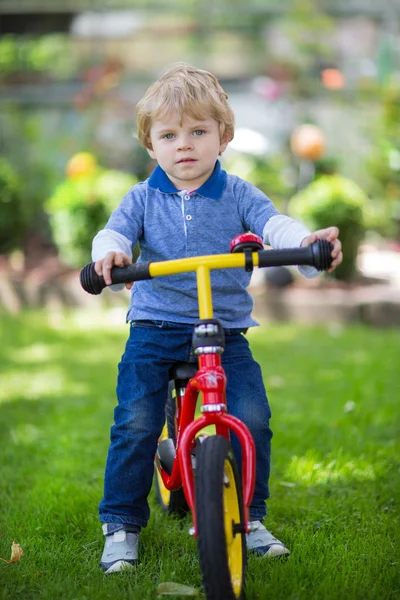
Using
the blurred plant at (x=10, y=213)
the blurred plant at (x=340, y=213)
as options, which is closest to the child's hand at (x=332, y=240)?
the blurred plant at (x=340, y=213)

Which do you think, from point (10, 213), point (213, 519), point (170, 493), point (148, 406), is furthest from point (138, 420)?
point (10, 213)

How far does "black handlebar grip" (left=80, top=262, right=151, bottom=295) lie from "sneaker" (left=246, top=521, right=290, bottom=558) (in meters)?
0.88

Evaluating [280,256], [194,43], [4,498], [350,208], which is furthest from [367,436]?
[194,43]

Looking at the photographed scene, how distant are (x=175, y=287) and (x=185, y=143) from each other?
419 mm

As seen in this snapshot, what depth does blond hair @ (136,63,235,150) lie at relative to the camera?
7.86 feet

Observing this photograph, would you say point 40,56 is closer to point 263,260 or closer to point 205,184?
point 205,184

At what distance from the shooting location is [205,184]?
2.53m

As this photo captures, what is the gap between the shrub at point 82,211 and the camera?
7320 mm

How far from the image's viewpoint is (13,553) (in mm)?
2498

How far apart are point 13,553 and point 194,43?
27.2 feet

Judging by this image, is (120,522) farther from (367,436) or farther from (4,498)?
(367,436)

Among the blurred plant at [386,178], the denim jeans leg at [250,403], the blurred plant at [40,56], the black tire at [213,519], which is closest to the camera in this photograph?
the black tire at [213,519]

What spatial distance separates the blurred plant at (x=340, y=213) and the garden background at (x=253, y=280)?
1cm

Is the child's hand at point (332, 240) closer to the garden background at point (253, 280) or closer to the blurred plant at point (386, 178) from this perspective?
the garden background at point (253, 280)
